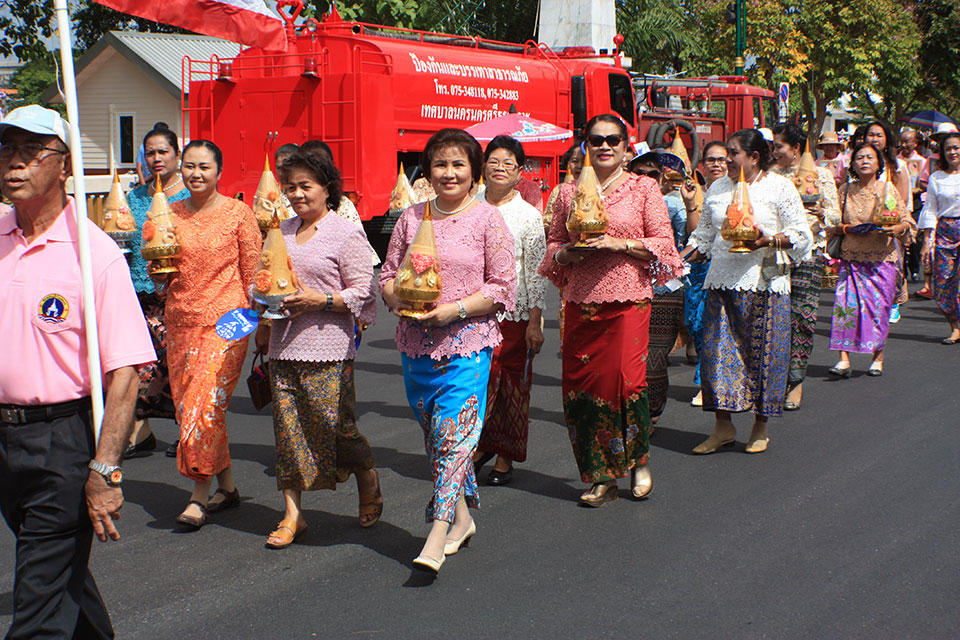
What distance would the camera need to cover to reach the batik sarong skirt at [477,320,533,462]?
5926mm

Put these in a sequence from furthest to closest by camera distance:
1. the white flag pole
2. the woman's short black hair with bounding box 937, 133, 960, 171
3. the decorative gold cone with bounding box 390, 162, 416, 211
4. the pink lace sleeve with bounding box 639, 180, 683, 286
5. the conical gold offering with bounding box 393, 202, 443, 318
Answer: the decorative gold cone with bounding box 390, 162, 416, 211 → the woman's short black hair with bounding box 937, 133, 960, 171 → the pink lace sleeve with bounding box 639, 180, 683, 286 → the conical gold offering with bounding box 393, 202, 443, 318 → the white flag pole

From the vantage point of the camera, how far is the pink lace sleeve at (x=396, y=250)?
15.6 feet

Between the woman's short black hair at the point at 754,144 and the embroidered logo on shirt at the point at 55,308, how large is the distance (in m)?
4.40

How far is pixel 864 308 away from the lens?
877 cm

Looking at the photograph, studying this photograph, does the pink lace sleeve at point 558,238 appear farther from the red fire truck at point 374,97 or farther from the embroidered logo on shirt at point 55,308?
the red fire truck at point 374,97

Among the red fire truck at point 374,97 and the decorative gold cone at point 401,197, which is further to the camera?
the red fire truck at point 374,97

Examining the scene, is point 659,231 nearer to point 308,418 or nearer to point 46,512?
point 308,418

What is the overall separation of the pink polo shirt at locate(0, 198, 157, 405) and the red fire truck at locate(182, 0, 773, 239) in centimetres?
1009

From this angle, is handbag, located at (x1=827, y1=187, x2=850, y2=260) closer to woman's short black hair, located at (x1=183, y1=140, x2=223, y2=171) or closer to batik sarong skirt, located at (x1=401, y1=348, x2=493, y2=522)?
batik sarong skirt, located at (x1=401, y1=348, x2=493, y2=522)

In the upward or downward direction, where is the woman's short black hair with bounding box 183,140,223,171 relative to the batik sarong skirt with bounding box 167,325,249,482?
upward

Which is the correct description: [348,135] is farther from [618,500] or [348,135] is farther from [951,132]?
[618,500]

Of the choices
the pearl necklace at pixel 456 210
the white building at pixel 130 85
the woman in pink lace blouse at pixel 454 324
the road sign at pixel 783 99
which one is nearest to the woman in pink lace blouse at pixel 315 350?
the woman in pink lace blouse at pixel 454 324

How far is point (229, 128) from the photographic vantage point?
1510 centimetres

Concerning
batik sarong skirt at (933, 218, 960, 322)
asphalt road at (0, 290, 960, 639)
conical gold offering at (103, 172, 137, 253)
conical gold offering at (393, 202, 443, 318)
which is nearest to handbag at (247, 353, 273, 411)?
asphalt road at (0, 290, 960, 639)
